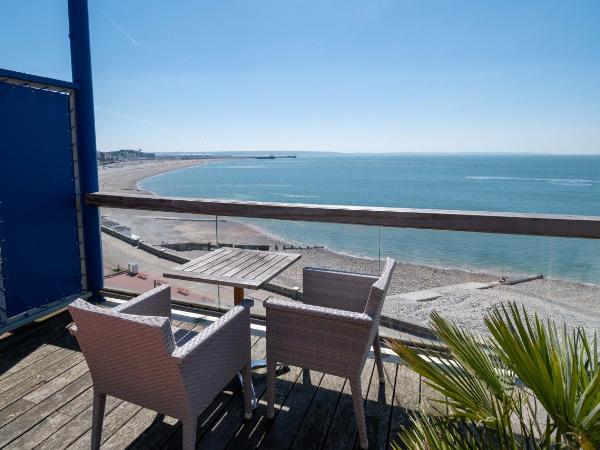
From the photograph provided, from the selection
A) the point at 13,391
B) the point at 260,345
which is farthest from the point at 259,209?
the point at 13,391

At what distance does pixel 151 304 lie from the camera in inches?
79.0

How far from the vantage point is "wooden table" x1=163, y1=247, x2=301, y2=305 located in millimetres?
2146

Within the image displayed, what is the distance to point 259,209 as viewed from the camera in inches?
112

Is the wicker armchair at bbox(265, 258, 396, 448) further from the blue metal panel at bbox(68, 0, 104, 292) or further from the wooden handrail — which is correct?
the blue metal panel at bbox(68, 0, 104, 292)

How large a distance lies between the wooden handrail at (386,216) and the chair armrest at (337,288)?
438 mm

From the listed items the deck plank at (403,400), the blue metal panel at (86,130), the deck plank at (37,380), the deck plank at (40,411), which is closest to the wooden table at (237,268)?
the deck plank at (403,400)

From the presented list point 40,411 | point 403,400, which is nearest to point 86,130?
point 40,411

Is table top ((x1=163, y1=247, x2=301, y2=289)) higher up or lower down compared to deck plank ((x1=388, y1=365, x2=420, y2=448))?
higher up

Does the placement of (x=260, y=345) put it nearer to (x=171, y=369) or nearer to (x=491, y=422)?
(x=171, y=369)

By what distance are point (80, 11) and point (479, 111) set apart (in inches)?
3031

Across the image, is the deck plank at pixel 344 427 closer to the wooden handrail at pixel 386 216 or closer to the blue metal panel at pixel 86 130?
the wooden handrail at pixel 386 216

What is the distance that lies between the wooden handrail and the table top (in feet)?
0.99

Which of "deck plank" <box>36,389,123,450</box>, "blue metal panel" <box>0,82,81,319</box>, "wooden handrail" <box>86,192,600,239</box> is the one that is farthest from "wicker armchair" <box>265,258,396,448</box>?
"blue metal panel" <box>0,82,81,319</box>

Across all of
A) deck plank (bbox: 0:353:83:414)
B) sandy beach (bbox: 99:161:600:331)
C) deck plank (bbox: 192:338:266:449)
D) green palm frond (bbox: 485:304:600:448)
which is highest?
green palm frond (bbox: 485:304:600:448)
